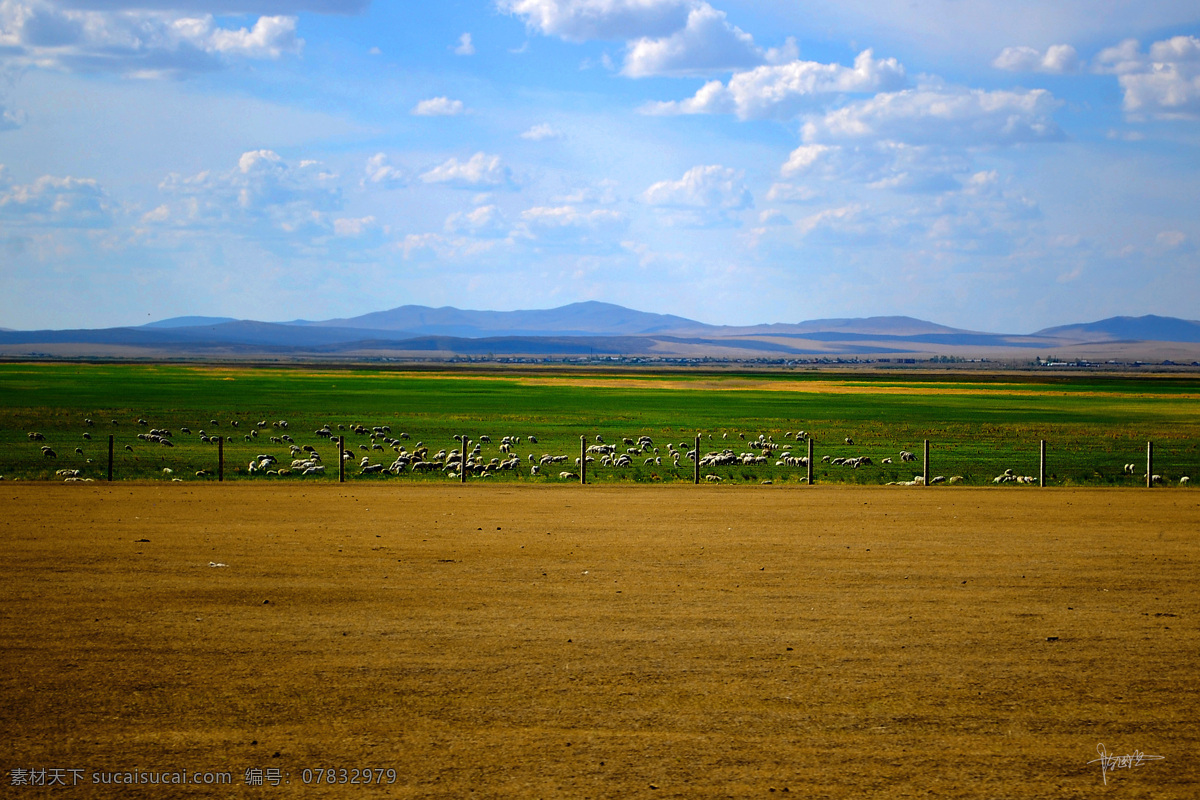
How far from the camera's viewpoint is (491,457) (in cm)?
3850

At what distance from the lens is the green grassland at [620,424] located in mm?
34469

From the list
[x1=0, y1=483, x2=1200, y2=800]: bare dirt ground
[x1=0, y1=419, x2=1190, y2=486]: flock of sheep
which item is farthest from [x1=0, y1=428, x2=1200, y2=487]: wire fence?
[x1=0, y1=483, x2=1200, y2=800]: bare dirt ground

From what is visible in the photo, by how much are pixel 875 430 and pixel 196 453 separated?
34.9 meters

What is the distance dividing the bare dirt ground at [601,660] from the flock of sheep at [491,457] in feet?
39.9

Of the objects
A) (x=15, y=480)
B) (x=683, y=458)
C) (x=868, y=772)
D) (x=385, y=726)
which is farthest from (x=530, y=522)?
(x=683, y=458)

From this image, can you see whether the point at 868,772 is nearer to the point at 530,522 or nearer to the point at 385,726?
the point at 385,726

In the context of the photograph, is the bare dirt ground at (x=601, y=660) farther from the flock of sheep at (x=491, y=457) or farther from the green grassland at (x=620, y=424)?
the green grassland at (x=620, y=424)

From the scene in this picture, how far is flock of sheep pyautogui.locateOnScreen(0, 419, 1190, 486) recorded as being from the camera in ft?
104

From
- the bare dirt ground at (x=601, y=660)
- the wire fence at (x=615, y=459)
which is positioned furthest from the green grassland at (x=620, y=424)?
the bare dirt ground at (x=601, y=660)

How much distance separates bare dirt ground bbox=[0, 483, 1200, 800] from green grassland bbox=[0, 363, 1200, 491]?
14670 millimetres

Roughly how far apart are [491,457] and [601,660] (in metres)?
28.7

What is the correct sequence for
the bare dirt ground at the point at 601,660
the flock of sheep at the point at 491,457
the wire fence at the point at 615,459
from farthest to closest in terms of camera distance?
1. the flock of sheep at the point at 491,457
2. the wire fence at the point at 615,459
3. the bare dirt ground at the point at 601,660

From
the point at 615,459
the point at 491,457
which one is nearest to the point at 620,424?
the point at 491,457

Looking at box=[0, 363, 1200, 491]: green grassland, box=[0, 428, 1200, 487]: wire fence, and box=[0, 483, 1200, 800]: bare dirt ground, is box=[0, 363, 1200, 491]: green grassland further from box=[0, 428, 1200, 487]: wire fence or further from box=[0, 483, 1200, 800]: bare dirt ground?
box=[0, 483, 1200, 800]: bare dirt ground
